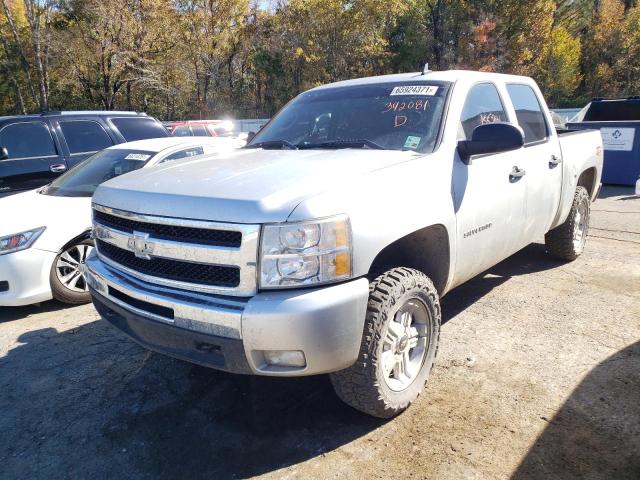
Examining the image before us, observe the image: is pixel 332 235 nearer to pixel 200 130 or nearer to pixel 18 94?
pixel 200 130

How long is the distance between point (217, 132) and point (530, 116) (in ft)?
40.6

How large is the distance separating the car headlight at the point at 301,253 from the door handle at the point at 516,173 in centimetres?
191

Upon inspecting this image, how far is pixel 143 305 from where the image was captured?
105 inches

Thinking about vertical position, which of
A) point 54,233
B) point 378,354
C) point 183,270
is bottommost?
point 378,354

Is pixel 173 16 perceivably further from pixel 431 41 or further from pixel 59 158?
pixel 59 158

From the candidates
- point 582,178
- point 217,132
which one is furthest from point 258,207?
point 217,132

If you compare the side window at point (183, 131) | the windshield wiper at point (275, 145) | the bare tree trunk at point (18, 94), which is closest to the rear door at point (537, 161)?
the windshield wiper at point (275, 145)

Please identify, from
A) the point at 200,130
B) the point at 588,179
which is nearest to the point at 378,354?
the point at 588,179

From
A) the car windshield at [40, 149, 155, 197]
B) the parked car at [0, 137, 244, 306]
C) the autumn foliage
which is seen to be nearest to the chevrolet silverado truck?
the parked car at [0, 137, 244, 306]

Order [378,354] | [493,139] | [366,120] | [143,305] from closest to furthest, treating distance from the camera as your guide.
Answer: [378,354] < [143,305] < [493,139] < [366,120]

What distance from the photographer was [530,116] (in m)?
4.33

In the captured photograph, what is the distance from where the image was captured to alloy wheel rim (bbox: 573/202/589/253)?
5285 millimetres

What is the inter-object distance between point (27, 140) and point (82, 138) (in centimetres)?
72

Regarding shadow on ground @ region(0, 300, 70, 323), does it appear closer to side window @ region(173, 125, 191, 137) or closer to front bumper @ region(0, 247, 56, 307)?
front bumper @ region(0, 247, 56, 307)
